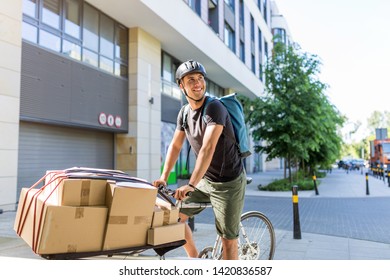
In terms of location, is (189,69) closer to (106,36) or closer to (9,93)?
(9,93)

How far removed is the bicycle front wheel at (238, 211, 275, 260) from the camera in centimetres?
325

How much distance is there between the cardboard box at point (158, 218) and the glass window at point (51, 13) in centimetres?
964

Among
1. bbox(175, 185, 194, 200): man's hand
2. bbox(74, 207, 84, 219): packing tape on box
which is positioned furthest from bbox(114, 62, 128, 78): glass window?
bbox(74, 207, 84, 219): packing tape on box

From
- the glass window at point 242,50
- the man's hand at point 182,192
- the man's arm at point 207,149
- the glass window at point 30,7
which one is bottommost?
the man's hand at point 182,192

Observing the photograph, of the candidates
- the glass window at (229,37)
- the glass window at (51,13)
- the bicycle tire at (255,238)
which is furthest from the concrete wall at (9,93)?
the glass window at (229,37)

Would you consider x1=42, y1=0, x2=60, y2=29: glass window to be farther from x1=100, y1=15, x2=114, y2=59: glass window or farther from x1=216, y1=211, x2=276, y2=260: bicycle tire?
x1=216, y1=211, x2=276, y2=260: bicycle tire

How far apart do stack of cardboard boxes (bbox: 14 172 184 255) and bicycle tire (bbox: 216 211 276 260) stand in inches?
55.2

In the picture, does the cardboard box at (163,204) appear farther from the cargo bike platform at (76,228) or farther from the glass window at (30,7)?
the glass window at (30,7)

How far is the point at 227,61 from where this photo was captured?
806 inches

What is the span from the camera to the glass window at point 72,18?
1092cm
